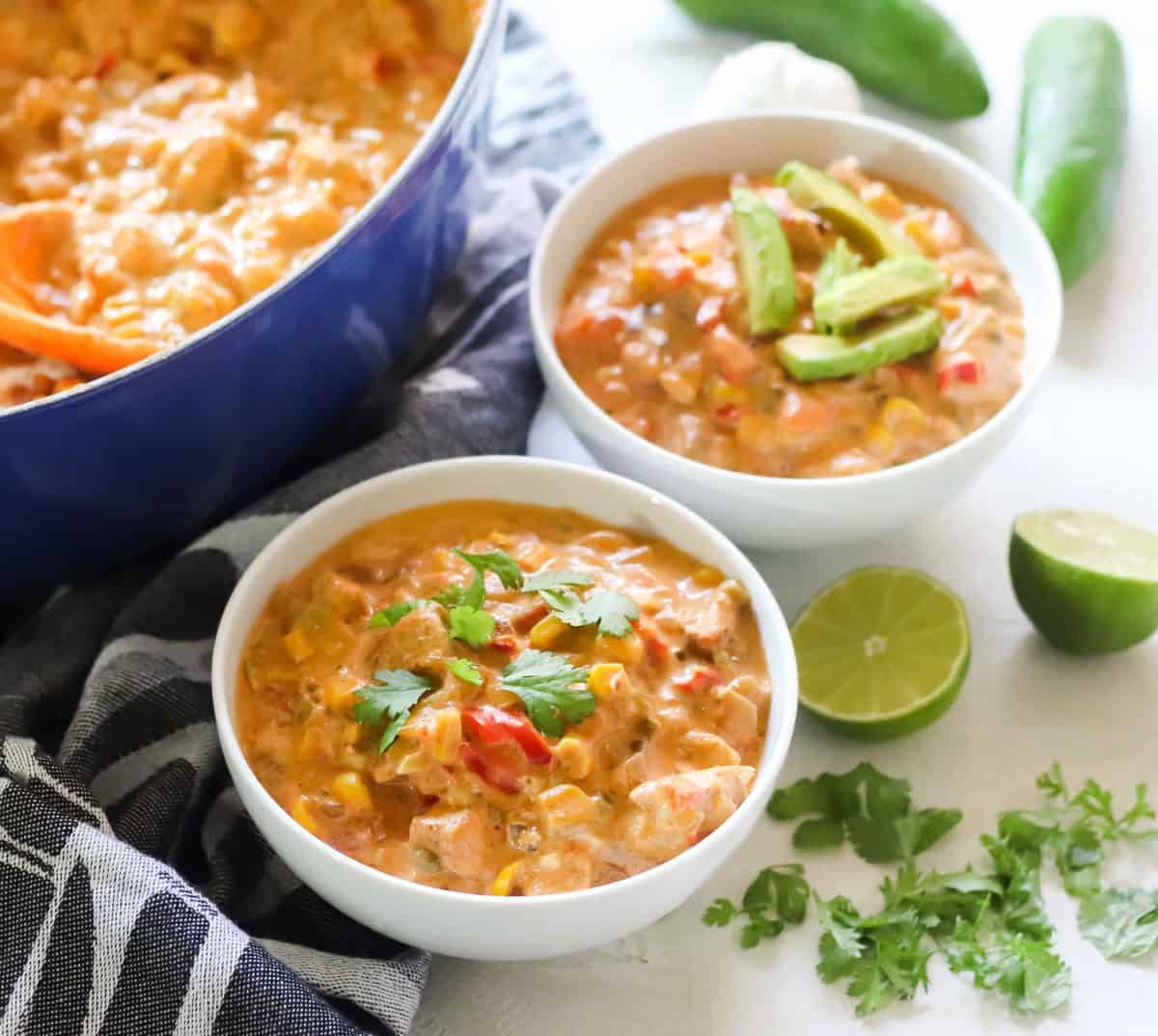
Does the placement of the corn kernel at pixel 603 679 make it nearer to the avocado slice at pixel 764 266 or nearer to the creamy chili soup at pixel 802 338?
the creamy chili soup at pixel 802 338

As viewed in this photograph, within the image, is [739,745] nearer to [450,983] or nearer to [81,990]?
[450,983]

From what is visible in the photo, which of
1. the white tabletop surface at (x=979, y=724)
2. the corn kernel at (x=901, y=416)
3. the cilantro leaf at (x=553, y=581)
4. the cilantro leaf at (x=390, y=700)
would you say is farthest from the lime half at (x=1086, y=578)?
the cilantro leaf at (x=390, y=700)

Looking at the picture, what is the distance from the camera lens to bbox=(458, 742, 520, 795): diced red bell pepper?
167 centimetres

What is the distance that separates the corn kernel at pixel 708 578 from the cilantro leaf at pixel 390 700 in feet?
1.26

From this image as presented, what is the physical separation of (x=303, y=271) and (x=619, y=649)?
576 mm

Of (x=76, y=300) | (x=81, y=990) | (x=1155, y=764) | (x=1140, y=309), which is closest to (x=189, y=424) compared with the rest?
(x=76, y=300)

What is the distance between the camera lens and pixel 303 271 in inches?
72.6

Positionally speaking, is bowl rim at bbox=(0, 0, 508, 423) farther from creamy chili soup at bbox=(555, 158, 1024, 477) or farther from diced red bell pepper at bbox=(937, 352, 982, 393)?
diced red bell pepper at bbox=(937, 352, 982, 393)

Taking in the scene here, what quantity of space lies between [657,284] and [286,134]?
1.86ft

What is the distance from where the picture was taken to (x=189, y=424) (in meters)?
1.86

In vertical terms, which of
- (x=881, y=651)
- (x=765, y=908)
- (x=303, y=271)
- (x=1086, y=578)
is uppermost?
(x=303, y=271)

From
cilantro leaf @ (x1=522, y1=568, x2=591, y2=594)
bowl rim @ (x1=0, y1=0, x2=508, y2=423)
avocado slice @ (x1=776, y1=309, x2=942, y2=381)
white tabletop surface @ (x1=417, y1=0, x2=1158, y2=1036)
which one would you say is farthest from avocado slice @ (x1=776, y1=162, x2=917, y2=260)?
cilantro leaf @ (x1=522, y1=568, x2=591, y2=594)

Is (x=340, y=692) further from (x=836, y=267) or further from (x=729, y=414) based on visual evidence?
(x=836, y=267)

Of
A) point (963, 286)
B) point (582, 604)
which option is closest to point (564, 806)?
point (582, 604)
